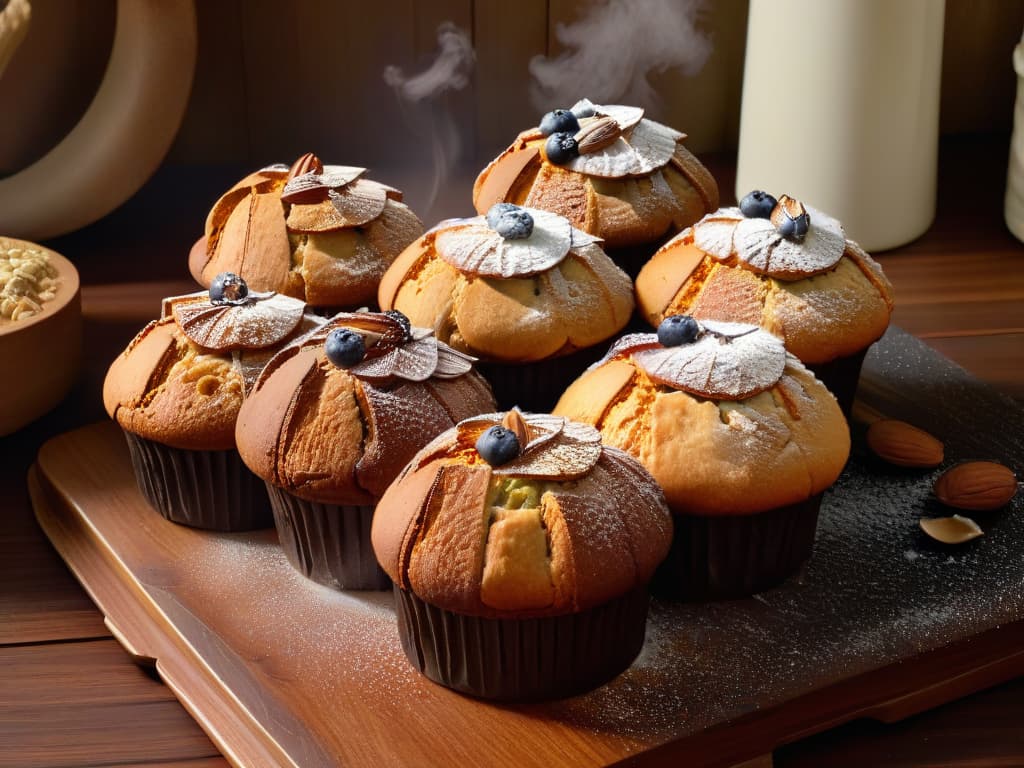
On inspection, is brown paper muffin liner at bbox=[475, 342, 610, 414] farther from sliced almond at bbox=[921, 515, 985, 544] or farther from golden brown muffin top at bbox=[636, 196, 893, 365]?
sliced almond at bbox=[921, 515, 985, 544]

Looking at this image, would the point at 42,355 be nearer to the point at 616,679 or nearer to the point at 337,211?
the point at 337,211

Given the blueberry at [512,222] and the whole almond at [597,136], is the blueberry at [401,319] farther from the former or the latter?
the whole almond at [597,136]

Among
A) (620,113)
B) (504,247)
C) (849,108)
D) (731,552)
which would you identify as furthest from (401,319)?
(849,108)

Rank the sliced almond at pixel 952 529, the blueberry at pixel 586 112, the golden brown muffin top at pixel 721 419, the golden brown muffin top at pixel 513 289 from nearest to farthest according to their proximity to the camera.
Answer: the golden brown muffin top at pixel 721 419, the sliced almond at pixel 952 529, the golden brown muffin top at pixel 513 289, the blueberry at pixel 586 112

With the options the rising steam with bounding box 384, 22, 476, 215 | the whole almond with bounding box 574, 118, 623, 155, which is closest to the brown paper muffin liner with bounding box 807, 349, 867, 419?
the whole almond with bounding box 574, 118, 623, 155

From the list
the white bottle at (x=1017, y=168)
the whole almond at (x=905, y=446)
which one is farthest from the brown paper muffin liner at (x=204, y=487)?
the white bottle at (x=1017, y=168)

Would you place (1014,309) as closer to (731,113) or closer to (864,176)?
(864,176)

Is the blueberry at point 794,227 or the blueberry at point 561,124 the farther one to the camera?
the blueberry at point 561,124

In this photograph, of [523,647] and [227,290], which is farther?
[227,290]
